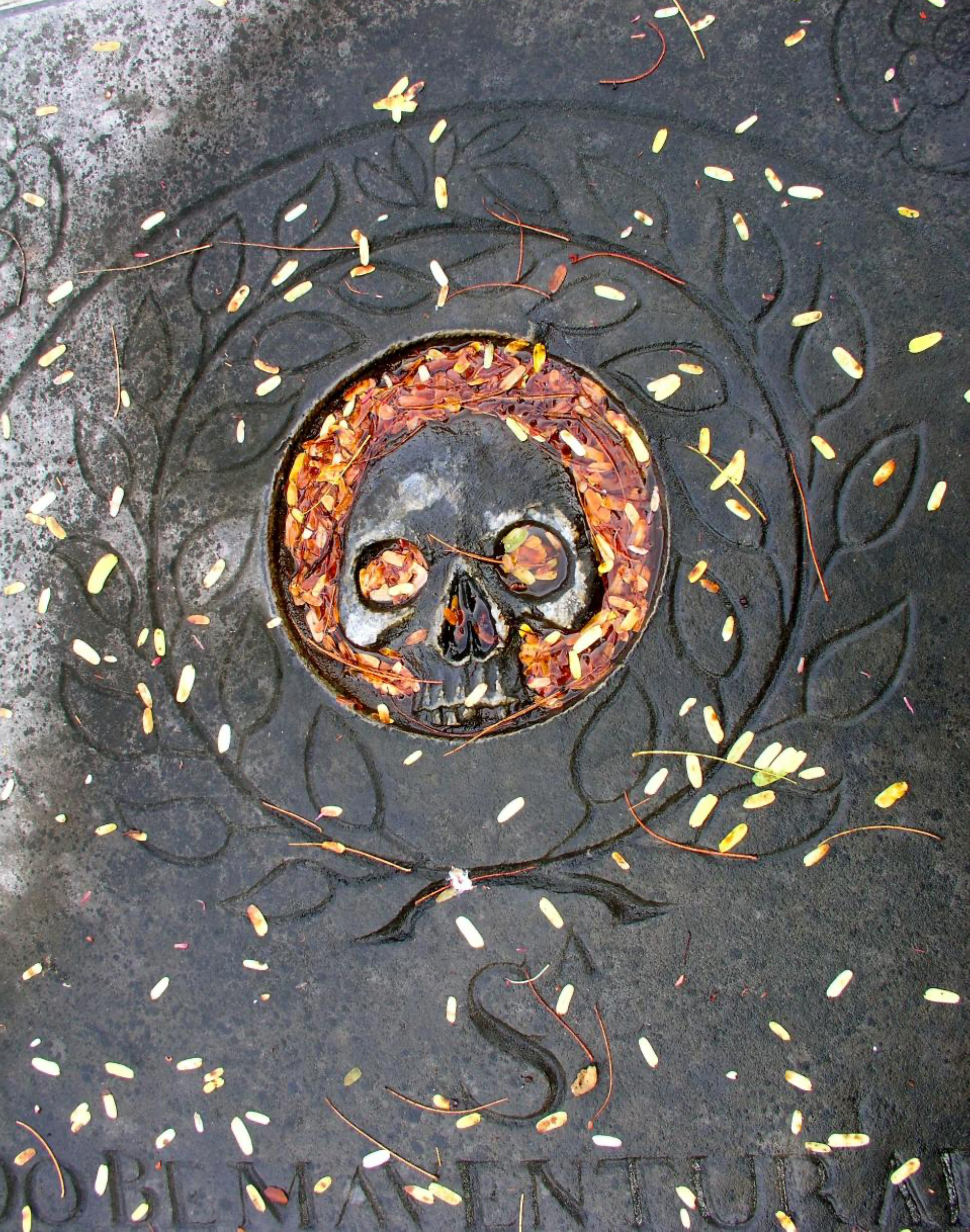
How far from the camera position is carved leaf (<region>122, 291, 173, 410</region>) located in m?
2.53

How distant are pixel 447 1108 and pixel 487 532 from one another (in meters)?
1.72

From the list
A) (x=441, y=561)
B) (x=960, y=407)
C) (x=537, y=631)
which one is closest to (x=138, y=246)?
(x=441, y=561)

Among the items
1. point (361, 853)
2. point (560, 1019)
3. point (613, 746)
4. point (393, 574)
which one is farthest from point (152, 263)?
point (560, 1019)

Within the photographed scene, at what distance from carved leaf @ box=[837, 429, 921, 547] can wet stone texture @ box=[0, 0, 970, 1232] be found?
11mm

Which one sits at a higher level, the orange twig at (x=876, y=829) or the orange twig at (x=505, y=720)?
the orange twig at (x=505, y=720)

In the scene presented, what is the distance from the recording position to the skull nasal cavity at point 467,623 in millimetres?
2375

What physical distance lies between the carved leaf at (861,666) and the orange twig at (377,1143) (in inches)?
70.0

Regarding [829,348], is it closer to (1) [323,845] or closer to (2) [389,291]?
(2) [389,291]

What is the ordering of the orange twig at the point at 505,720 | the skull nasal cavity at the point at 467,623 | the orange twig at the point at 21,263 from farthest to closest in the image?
the orange twig at the point at 21,263 → the orange twig at the point at 505,720 → the skull nasal cavity at the point at 467,623

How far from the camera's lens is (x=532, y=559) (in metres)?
2.43

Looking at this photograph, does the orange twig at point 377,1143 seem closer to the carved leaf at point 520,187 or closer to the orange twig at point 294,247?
the orange twig at point 294,247

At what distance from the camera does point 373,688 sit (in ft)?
8.37

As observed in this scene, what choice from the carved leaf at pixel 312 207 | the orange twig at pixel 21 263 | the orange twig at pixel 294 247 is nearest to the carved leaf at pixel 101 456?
the orange twig at pixel 21 263

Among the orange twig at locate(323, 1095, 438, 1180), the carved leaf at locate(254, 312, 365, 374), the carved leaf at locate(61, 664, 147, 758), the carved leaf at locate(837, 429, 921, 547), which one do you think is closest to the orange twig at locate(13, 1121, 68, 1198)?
the orange twig at locate(323, 1095, 438, 1180)
